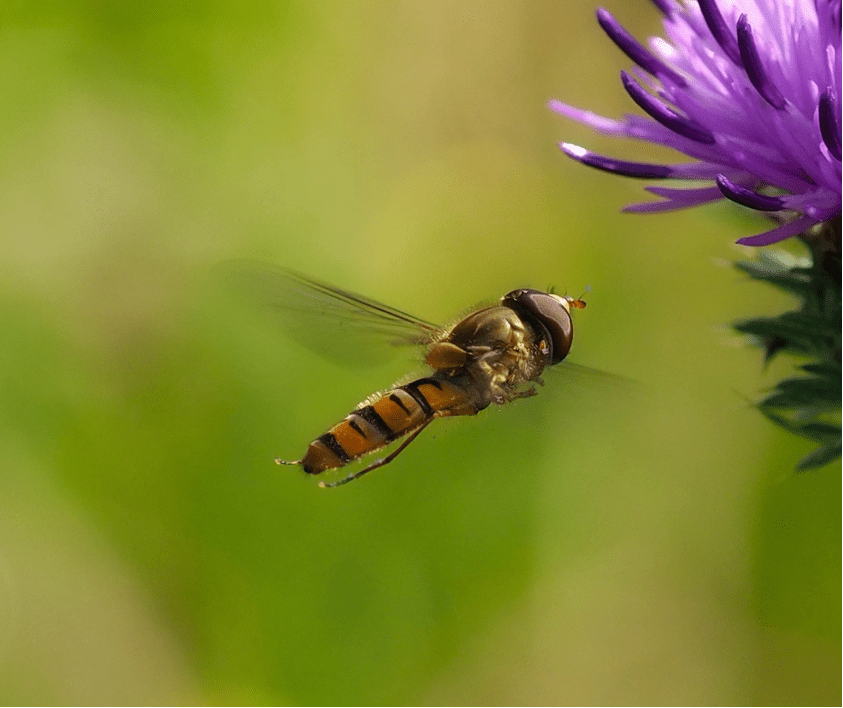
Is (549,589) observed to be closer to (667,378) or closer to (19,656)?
(667,378)

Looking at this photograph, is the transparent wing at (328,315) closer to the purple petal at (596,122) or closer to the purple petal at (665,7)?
the purple petal at (596,122)

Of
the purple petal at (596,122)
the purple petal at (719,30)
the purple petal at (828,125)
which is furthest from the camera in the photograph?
the purple petal at (596,122)

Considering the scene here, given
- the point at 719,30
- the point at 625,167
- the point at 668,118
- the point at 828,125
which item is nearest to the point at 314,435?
the point at 625,167

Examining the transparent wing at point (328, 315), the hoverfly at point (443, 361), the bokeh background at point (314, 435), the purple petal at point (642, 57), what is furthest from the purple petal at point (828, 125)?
the bokeh background at point (314, 435)

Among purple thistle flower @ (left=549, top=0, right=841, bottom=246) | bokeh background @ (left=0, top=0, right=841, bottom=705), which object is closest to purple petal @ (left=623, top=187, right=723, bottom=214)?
purple thistle flower @ (left=549, top=0, right=841, bottom=246)

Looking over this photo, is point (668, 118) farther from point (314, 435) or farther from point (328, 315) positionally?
point (314, 435)

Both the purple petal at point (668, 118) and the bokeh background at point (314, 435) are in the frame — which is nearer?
the purple petal at point (668, 118)

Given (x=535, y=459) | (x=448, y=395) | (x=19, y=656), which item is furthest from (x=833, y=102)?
(x=19, y=656)
